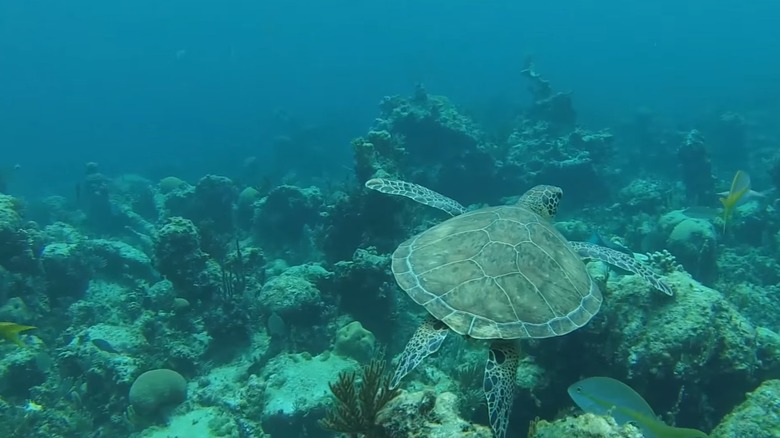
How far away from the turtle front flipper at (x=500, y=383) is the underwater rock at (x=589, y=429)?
66 centimetres

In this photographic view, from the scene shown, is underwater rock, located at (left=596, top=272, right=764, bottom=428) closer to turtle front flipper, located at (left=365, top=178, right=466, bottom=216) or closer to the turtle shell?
the turtle shell

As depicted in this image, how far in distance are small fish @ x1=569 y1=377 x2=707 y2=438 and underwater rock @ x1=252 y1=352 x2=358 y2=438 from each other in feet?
9.49

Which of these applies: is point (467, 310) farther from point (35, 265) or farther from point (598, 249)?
point (35, 265)

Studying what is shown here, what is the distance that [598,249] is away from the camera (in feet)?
17.9

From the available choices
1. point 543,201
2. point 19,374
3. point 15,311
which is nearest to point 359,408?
point 543,201

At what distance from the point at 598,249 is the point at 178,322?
21.4ft

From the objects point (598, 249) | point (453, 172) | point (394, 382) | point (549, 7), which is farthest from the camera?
point (549, 7)

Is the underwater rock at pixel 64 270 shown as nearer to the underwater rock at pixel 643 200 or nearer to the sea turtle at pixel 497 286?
the sea turtle at pixel 497 286

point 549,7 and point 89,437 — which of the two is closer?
point 89,437

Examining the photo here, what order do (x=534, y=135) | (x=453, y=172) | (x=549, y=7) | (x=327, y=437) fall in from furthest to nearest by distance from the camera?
(x=549, y=7)
(x=534, y=135)
(x=453, y=172)
(x=327, y=437)

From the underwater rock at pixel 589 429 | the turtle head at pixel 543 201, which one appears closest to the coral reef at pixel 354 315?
the underwater rock at pixel 589 429

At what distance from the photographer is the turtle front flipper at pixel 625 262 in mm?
4484

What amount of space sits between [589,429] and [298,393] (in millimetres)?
3694

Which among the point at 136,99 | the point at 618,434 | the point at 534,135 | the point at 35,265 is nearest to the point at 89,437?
the point at 35,265
